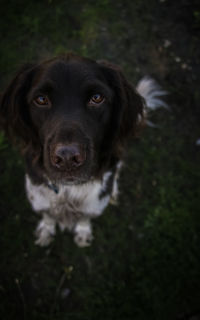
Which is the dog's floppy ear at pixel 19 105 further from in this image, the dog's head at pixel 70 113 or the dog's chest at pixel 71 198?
the dog's chest at pixel 71 198

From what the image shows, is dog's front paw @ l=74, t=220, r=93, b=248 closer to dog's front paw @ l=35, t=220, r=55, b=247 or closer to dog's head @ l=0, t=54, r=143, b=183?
dog's front paw @ l=35, t=220, r=55, b=247

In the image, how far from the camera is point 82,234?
3061mm

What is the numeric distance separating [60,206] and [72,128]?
1.08 meters

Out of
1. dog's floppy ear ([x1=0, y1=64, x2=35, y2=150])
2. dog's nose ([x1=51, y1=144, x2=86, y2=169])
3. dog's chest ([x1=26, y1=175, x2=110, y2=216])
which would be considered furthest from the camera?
dog's chest ([x1=26, y1=175, x2=110, y2=216])

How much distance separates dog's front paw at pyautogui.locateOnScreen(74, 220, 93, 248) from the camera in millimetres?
3059

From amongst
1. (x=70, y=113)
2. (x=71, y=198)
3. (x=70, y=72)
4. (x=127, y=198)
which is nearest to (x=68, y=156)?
(x=70, y=113)

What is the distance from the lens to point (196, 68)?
407 centimetres

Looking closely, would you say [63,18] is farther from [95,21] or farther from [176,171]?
[176,171]

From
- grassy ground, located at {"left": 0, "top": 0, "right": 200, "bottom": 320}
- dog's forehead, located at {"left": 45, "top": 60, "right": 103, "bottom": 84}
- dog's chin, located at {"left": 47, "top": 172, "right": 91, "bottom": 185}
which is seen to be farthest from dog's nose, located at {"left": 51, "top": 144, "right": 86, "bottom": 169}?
grassy ground, located at {"left": 0, "top": 0, "right": 200, "bottom": 320}

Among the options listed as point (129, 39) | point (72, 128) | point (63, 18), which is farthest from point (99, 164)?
point (63, 18)

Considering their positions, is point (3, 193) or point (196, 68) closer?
point (3, 193)

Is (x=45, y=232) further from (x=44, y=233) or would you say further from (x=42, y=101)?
(x=42, y=101)

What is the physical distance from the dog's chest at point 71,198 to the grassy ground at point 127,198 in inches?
32.0

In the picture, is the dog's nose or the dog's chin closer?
the dog's nose
